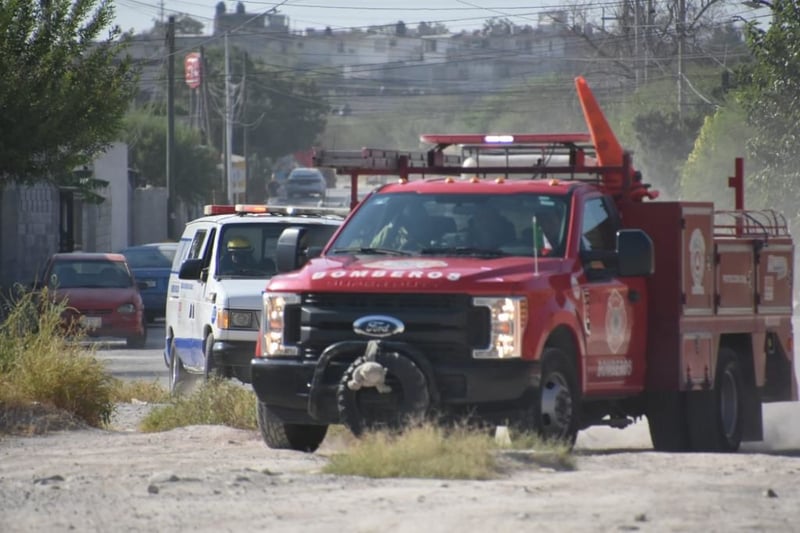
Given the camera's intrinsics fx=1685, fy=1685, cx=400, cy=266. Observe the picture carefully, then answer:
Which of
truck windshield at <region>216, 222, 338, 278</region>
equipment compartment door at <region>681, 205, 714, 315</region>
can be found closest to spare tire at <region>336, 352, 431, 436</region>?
equipment compartment door at <region>681, 205, 714, 315</region>

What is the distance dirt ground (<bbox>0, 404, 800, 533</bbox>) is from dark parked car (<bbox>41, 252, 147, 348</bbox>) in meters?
16.1

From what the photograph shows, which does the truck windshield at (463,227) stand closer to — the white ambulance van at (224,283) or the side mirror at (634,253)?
Result: the side mirror at (634,253)

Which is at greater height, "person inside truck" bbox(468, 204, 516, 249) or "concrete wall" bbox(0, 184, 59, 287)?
"person inside truck" bbox(468, 204, 516, 249)

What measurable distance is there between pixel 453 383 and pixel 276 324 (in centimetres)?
137

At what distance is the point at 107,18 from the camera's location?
17078 millimetres

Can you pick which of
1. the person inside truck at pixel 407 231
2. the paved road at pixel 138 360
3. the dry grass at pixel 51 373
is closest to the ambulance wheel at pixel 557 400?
the person inside truck at pixel 407 231

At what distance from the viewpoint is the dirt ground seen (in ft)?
26.9

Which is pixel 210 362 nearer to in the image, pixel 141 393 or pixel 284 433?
pixel 141 393

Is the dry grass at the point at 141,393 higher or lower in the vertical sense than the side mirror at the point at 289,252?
lower

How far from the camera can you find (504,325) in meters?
10.6

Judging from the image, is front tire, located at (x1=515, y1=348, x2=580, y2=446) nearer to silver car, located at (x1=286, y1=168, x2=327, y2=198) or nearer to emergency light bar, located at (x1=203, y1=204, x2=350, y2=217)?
emergency light bar, located at (x1=203, y1=204, x2=350, y2=217)

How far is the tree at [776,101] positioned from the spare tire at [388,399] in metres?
26.3

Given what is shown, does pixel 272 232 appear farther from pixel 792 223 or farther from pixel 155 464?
pixel 792 223

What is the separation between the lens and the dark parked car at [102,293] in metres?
27.6
